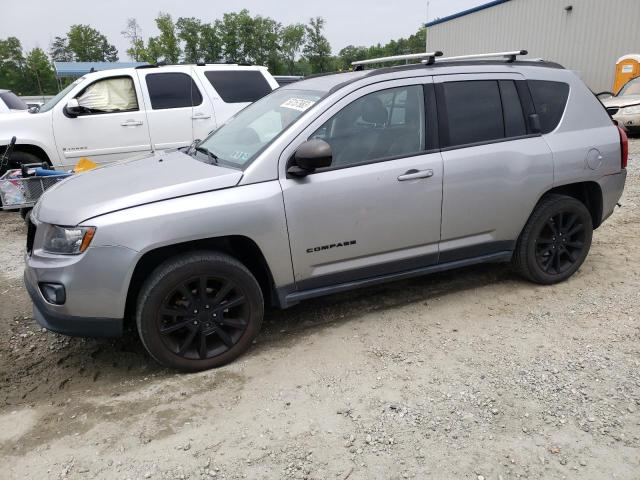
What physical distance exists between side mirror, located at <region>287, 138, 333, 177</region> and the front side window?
5032mm

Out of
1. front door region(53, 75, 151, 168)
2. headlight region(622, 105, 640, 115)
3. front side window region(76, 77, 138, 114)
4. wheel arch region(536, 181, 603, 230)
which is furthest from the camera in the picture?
headlight region(622, 105, 640, 115)

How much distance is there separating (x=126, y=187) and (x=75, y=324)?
88 centimetres

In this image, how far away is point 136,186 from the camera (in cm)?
314

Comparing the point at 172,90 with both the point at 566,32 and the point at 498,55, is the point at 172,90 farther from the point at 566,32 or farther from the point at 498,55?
the point at 566,32

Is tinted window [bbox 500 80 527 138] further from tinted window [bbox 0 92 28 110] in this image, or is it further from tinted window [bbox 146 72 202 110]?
tinted window [bbox 0 92 28 110]

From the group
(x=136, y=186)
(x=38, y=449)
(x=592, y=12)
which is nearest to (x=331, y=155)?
(x=136, y=186)

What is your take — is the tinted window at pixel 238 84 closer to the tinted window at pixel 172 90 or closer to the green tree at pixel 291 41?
the tinted window at pixel 172 90

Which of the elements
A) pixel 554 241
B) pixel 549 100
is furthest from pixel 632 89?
pixel 554 241

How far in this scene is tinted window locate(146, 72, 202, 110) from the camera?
24.2ft

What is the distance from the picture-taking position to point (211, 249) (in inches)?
127

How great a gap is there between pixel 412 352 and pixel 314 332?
752 mm

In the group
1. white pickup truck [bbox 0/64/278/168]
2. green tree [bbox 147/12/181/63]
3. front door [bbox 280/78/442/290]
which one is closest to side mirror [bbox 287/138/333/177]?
front door [bbox 280/78/442/290]

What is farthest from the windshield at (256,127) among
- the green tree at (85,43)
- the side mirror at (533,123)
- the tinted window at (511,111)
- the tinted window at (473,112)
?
the green tree at (85,43)

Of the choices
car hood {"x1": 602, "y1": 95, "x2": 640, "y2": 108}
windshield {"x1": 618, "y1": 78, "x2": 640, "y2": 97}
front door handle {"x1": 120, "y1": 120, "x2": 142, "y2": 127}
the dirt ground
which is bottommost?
the dirt ground
